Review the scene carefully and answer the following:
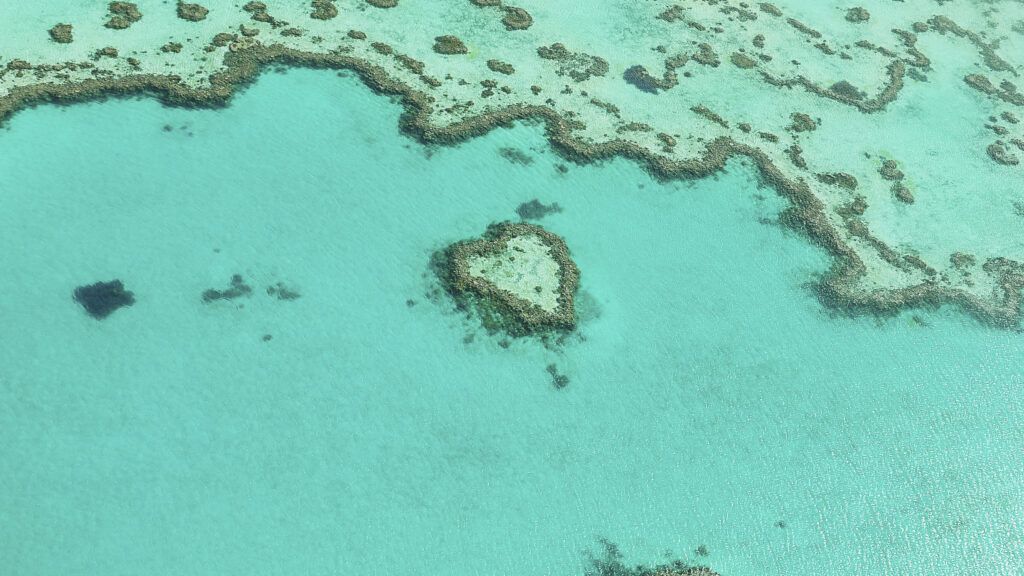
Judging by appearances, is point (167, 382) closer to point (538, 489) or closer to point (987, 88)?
point (538, 489)

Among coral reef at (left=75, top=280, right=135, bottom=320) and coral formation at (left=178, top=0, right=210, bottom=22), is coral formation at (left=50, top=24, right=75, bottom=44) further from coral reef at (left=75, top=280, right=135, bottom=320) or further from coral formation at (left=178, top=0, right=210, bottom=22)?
coral reef at (left=75, top=280, right=135, bottom=320)

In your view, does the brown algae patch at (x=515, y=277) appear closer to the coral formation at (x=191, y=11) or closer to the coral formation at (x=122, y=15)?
the coral formation at (x=191, y=11)

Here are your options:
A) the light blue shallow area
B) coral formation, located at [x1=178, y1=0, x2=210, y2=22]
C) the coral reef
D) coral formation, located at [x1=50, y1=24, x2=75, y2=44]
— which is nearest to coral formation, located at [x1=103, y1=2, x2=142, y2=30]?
coral formation, located at [x1=50, y1=24, x2=75, y2=44]

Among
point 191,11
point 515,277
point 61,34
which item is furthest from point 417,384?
point 61,34

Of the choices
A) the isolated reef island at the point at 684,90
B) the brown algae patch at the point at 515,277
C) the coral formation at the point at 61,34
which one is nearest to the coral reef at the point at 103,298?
the isolated reef island at the point at 684,90

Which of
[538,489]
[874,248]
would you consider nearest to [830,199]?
[874,248]
